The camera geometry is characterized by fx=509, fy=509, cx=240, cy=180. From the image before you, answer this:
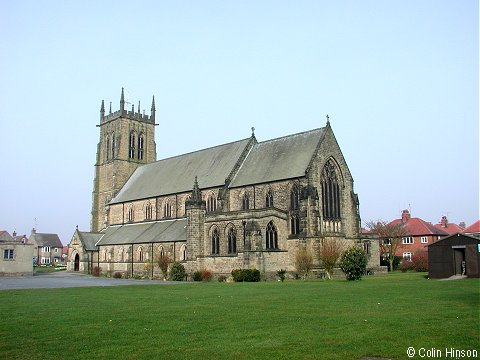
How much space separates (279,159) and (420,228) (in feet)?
126

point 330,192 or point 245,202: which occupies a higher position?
point 330,192

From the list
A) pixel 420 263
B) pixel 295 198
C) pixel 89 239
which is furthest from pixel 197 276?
pixel 89 239

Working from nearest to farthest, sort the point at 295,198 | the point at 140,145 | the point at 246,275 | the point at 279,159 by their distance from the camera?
the point at 246,275
the point at 295,198
the point at 279,159
the point at 140,145

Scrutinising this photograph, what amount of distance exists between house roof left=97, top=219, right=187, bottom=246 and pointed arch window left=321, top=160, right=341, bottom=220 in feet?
53.3

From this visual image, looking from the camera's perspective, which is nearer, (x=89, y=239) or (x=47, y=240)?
(x=89, y=239)

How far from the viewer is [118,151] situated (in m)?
82.7

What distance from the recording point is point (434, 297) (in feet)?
78.3

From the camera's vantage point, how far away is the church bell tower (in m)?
82.7

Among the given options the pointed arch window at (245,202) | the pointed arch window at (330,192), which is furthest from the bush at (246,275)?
the pointed arch window at (245,202)

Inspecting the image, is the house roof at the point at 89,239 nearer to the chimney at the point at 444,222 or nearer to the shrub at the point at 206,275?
the shrub at the point at 206,275

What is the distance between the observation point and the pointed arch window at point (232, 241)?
5144 cm

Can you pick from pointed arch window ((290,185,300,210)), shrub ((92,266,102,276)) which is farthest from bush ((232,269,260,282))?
shrub ((92,266,102,276))

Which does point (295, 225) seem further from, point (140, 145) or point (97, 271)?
point (140, 145)

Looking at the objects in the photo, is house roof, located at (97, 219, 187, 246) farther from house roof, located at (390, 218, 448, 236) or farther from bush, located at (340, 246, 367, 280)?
house roof, located at (390, 218, 448, 236)
